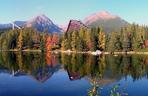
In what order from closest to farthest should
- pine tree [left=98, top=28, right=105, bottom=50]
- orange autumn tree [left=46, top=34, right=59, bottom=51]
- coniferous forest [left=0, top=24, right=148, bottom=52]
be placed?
coniferous forest [left=0, top=24, right=148, bottom=52], pine tree [left=98, top=28, right=105, bottom=50], orange autumn tree [left=46, top=34, right=59, bottom=51]

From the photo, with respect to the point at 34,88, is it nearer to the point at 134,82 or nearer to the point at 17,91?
the point at 17,91

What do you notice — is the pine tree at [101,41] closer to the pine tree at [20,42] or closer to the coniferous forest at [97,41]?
the coniferous forest at [97,41]

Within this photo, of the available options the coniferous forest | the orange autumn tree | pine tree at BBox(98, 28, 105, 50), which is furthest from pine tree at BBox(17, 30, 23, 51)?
pine tree at BBox(98, 28, 105, 50)

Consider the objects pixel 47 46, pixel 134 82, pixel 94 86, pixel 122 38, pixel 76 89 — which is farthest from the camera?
pixel 47 46

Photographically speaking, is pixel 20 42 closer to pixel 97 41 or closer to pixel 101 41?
pixel 97 41

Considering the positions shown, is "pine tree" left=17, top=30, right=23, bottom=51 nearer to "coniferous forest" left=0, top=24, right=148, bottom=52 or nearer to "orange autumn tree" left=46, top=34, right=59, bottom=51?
"coniferous forest" left=0, top=24, right=148, bottom=52

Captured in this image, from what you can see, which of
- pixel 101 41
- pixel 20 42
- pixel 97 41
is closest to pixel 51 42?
pixel 20 42

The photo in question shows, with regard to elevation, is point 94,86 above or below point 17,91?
above

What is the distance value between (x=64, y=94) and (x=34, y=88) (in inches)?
233

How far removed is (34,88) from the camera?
4203 cm

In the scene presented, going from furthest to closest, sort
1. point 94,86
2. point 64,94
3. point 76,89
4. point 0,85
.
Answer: point 0,85, point 76,89, point 64,94, point 94,86

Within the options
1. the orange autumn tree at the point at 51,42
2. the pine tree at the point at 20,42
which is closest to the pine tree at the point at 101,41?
the orange autumn tree at the point at 51,42

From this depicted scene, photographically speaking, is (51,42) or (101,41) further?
(51,42)

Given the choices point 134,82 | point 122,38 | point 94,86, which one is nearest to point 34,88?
point 134,82
